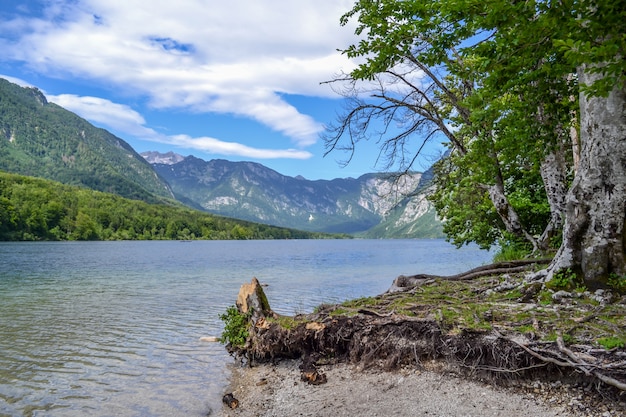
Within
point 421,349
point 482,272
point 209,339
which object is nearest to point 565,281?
point 421,349

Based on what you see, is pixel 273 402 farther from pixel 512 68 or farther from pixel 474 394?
pixel 512 68

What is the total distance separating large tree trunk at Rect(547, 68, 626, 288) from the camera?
9664 mm

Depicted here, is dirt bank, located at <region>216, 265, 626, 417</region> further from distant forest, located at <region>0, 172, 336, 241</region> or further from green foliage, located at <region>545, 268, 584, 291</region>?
distant forest, located at <region>0, 172, 336, 241</region>

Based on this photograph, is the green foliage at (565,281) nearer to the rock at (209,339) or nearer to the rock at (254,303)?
the rock at (254,303)

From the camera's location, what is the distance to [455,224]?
24.7 metres

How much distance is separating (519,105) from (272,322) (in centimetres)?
899

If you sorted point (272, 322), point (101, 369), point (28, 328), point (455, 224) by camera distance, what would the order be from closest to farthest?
point (272, 322) → point (101, 369) → point (28, 328) → point (455, 224)

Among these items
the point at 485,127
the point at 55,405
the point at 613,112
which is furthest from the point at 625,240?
the point at 55,405

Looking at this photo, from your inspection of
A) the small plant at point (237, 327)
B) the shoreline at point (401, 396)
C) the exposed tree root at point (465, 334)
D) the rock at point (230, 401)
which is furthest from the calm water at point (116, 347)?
the exposed tree root at point (465, 334)

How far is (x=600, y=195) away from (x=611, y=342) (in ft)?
14.2

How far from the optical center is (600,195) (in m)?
9.88

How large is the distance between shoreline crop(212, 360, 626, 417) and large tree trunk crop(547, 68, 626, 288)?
4.36m

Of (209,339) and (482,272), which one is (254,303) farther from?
(482,272)

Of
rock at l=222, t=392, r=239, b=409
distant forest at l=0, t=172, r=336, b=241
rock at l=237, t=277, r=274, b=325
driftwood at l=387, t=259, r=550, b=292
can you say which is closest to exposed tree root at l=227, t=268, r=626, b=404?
rock at l=237, t=277, r=274, b=325
